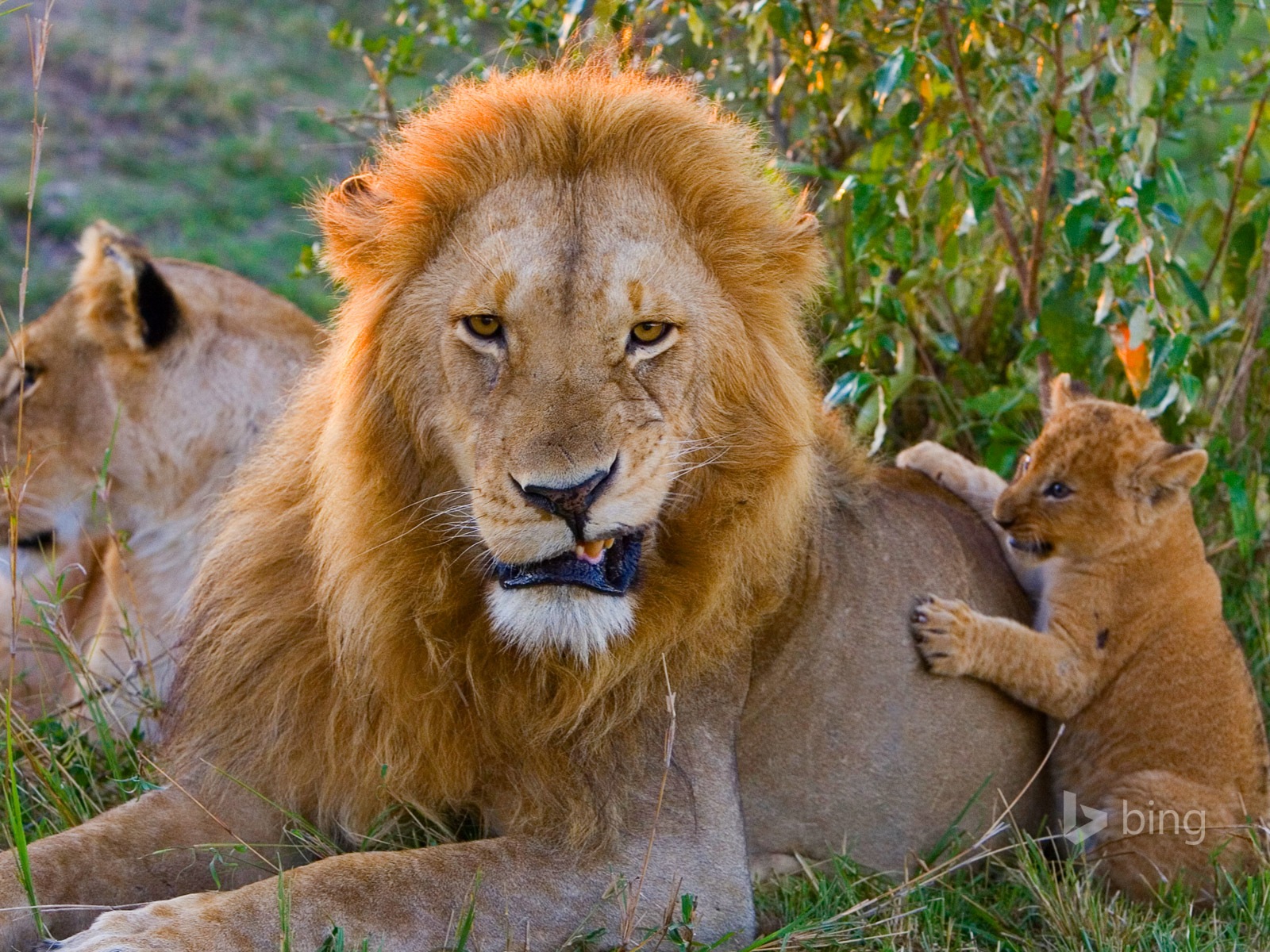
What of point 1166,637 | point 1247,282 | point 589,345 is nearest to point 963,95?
point 1247,282

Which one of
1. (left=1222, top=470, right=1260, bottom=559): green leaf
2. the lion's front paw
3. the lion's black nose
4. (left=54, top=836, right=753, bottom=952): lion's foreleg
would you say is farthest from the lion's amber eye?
(left=1222, top=470, right=1260, bottom=559): green leaf

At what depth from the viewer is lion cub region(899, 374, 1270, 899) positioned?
3.46 meters

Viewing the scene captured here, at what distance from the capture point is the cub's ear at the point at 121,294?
4.32 metres

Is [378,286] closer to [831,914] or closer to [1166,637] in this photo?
[831,914]

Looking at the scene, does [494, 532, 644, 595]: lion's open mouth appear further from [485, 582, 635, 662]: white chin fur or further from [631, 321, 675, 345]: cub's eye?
[631, 321, 675, 345]: cub's eye

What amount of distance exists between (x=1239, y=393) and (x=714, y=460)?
99.1 inches

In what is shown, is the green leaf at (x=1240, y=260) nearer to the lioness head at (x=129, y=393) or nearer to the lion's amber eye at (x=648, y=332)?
the lion's amber eye at (x=648, y=332)

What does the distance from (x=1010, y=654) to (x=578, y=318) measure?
1.45 meters

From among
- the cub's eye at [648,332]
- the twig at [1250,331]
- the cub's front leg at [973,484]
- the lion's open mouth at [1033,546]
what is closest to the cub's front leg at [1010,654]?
the lion's open mouth at [1033,546]

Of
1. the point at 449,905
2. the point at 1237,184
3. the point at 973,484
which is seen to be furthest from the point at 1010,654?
the point at 1237,184

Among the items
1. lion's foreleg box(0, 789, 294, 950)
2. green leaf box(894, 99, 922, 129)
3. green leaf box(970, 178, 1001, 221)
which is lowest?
lion's foreleg box(0, 789, 294, 950)

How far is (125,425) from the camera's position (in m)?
4.47

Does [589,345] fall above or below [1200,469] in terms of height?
above

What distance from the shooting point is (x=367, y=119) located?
224 inches
